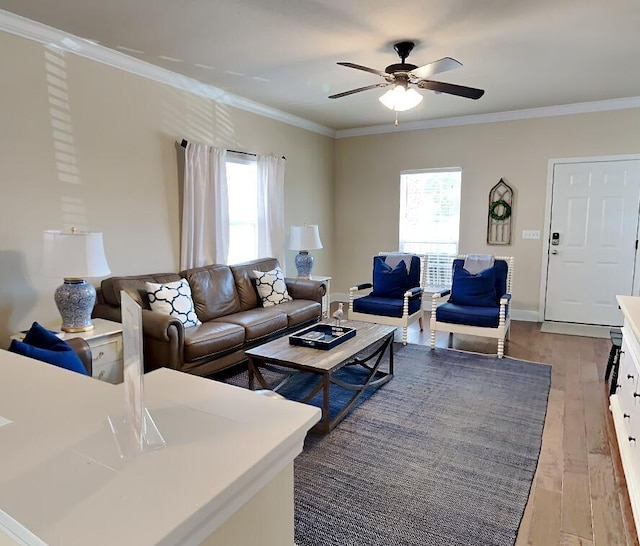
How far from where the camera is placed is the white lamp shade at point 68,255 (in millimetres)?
2855

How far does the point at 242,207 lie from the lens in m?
5.09

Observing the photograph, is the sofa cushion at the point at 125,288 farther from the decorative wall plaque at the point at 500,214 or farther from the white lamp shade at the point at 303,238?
the decorative wall plaque at the point at 500,214

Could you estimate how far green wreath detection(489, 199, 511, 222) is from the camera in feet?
18.8

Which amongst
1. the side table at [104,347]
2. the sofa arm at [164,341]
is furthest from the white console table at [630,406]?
the side table at [104,347]

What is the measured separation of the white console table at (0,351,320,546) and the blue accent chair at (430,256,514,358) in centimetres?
368

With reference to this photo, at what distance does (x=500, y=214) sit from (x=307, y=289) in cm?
277

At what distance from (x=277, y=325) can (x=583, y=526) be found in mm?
2767

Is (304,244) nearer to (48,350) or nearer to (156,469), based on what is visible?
(48,350)

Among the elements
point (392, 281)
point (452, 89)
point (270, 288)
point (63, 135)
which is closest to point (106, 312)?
point (63, 135)

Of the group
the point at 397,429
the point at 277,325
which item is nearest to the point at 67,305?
the point at 277,325

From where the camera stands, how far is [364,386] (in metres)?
3.30

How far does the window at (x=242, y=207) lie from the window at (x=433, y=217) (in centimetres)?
229

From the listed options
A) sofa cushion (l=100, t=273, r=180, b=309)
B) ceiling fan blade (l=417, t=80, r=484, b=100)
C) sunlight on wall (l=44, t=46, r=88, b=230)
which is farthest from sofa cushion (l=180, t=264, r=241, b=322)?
ceiling fan blade (l=417, t=80, r=484, b=100)

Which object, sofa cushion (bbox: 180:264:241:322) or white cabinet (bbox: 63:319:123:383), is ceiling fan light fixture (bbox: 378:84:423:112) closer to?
sofa cushion (bbox: 180:264:241:322)
